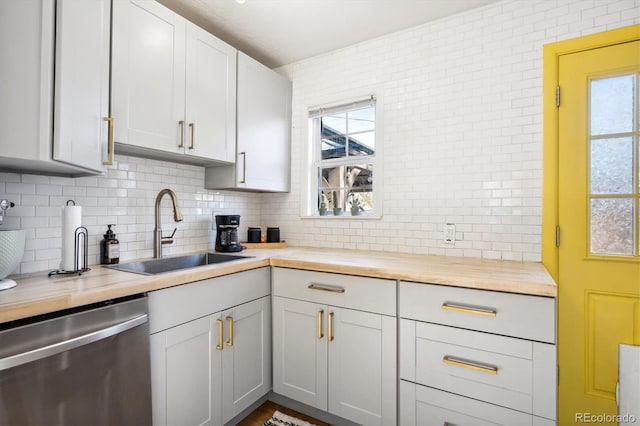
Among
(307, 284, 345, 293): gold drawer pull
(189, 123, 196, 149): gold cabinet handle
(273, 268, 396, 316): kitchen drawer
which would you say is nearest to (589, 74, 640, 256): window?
(273, 268, 396, 316): kitchen drawer

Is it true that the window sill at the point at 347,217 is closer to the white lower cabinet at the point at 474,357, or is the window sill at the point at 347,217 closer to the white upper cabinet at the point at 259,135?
the white upper cabinet at the point at 259,135

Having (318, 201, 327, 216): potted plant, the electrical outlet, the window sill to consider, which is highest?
(318, 201, 327, 216): potted plant

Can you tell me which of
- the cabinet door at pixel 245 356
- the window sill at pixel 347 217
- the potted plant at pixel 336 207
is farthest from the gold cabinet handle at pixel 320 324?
the potted plant at pixel 336 207

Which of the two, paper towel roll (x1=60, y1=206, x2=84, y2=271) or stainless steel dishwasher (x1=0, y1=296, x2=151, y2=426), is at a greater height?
paper towel roll (x1=60, y1=206, x2=84, y2=271)

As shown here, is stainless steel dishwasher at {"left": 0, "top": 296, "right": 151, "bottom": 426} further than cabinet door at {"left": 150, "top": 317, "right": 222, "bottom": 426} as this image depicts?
No

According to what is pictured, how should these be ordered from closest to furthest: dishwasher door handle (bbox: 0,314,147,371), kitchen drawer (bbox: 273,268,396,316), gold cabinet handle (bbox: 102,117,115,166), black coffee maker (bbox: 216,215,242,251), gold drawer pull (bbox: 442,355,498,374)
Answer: dishwasher door handle (bbox: 0,314,147,371) < gold drawer pull (bbox: 442,355,498,374) < gold cabinet handle (bbox: 102,117,115,166) < kitchen drawer (bbox: 273,268,396,316) < black coffee maker (bbox: 216,215,242,251)

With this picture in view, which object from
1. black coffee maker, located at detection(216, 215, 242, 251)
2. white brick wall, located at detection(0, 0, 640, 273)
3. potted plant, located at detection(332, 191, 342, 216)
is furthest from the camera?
potted plant, located at detection(332, 191, 342, 216)

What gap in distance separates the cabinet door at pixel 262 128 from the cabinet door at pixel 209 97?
90mm

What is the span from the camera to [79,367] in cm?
112

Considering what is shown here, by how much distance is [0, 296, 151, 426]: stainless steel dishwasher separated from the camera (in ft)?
3.20

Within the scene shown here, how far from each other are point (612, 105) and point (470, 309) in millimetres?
1410

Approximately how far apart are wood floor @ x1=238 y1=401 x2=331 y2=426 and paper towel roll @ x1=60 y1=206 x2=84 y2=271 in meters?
1.31

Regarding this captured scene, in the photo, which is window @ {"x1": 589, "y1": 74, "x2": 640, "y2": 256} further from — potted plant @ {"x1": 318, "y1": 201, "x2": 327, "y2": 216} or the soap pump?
the soap pump

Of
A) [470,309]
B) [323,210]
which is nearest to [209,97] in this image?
[323,210]
